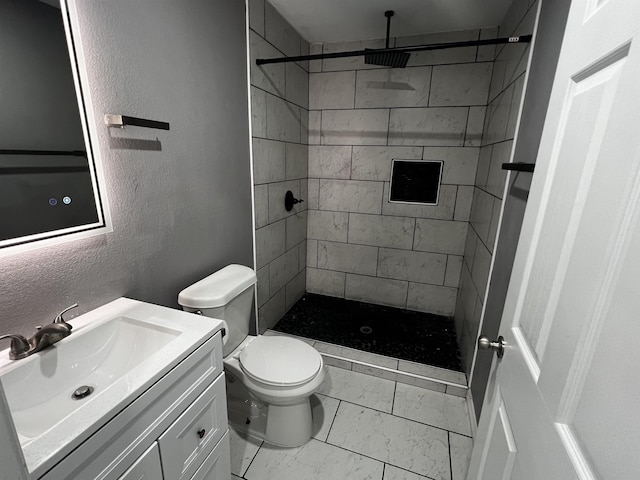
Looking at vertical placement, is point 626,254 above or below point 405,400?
above

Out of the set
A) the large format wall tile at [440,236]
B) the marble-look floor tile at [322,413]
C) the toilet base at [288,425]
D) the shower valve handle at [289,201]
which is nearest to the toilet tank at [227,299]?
the toilet base at [288,425]

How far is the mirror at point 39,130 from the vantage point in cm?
84

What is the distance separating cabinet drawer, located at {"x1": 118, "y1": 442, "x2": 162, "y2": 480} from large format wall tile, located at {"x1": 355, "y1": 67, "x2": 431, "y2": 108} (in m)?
2.54

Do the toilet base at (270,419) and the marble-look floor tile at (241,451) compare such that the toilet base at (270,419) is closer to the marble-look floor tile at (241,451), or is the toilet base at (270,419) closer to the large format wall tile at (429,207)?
the marble-look floor tile at (241,451)

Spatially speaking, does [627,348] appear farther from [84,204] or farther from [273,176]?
[273,176]

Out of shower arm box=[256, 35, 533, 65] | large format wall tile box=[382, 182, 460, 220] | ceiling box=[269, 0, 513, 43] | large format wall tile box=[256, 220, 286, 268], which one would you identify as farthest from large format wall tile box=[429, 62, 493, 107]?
large format wall tile box=[256, 220, 286, 268]

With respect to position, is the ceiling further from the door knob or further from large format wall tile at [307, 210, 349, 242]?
the door knob

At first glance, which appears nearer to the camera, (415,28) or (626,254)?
(626,254)

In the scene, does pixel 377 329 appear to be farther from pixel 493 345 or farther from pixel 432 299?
pixel 493 345

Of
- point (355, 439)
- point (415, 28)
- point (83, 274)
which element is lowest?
point (355, 439)

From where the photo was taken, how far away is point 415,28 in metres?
2.18

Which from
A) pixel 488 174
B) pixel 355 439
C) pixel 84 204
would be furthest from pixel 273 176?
pixel 355 439

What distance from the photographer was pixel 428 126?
242 cm

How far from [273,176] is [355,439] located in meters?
1.73
